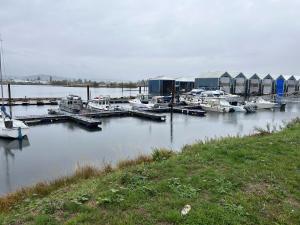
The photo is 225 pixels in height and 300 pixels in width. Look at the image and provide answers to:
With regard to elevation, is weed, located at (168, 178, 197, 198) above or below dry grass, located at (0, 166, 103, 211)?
above

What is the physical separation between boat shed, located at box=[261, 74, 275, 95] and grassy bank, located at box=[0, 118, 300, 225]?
208ft

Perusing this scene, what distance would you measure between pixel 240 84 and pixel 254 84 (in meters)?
4.90

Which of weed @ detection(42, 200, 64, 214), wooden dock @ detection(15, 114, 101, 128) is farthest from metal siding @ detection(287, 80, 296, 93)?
weed @ detection(42, 200, 64, 214)

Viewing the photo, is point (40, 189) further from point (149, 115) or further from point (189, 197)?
point (149, 115)

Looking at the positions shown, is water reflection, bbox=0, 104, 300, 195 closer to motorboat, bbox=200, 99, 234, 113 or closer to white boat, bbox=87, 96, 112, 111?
white boat, bbox=87, 96, 112, 111

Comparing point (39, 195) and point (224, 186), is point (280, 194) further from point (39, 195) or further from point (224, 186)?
point (39, 195)

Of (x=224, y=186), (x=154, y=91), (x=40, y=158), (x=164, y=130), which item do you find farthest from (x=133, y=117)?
(x=154, y=91)

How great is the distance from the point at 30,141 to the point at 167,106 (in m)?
23.5

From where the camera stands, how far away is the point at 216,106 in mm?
38281

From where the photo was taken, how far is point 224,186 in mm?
5117

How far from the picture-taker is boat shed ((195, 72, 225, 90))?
57875mm

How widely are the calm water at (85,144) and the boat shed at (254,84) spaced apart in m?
36.8

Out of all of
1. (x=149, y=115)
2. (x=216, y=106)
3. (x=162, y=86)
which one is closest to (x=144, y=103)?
(x=149, y=115)

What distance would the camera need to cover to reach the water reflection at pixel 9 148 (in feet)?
41.3
